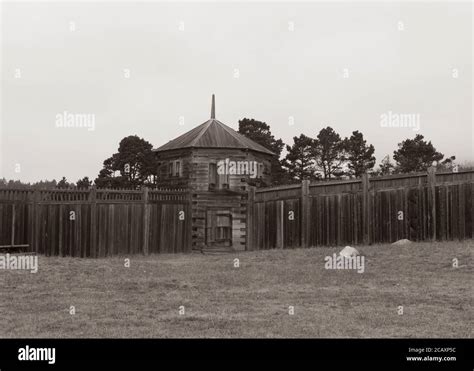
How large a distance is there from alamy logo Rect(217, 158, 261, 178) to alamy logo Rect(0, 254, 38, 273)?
42.5 feet

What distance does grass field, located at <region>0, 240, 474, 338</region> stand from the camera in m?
8.12

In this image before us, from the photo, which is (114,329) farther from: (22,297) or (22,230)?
(22,230)

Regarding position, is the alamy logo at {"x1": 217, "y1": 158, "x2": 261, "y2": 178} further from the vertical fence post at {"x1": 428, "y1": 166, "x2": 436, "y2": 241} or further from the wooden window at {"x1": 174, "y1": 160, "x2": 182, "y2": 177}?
the vertical fence post at {"x1": 428, "y1": 166, "x2": 436, "y2": 241}

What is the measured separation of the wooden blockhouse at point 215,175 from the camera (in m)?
27.1

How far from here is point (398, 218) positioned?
712 inches

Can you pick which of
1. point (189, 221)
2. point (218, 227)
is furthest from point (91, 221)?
point (218, 227)

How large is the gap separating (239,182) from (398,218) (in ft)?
41.0

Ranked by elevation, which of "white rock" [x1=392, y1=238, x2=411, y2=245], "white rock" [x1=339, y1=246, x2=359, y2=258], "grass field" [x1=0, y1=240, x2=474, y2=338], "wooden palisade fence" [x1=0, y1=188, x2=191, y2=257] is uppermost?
"wooden palisade fence" [x1=0, y1=188, x2=191, y2=257]
